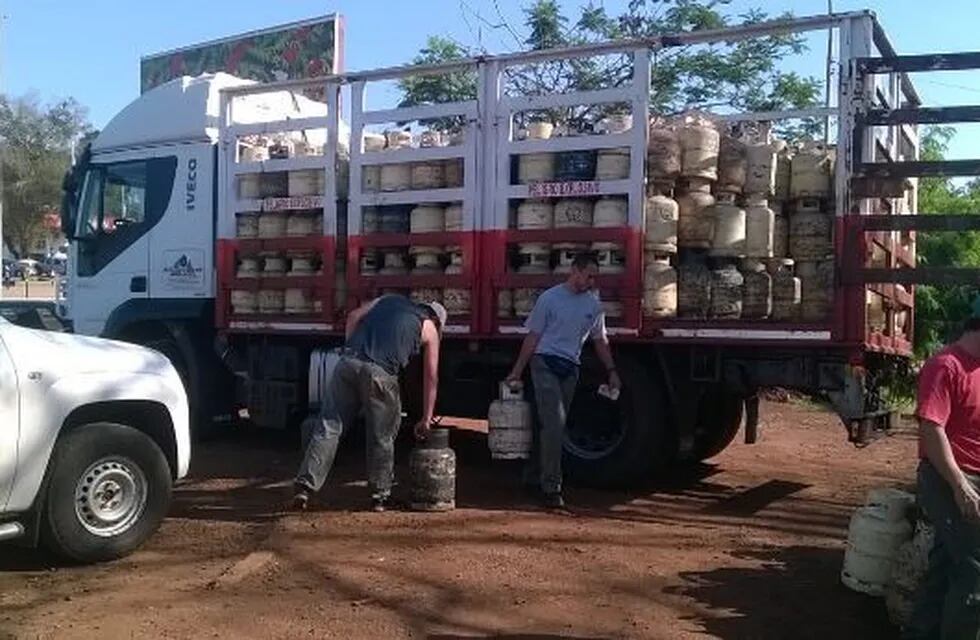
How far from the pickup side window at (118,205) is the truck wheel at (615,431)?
4608 millimetres

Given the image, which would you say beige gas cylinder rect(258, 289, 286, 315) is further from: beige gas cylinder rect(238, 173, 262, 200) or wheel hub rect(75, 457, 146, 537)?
wheel hub rect(75, 457, 146, 537)

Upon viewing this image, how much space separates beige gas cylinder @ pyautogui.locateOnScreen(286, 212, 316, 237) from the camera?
948 centimetres

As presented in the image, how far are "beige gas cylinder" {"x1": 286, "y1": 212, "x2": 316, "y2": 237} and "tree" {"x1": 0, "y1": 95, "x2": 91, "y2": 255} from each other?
48.6m

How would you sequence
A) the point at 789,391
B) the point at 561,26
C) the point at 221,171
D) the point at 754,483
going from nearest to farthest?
the point at 789,391 → the point at 754,483 → the point at 221,171 → the point at 561,26

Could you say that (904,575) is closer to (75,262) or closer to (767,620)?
(767,620)

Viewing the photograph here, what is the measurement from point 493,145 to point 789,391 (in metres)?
2.85

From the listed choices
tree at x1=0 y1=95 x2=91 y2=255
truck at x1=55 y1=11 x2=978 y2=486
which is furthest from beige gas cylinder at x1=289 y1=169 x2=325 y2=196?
tree at x1=0 y1=95 x2=91 y2=255

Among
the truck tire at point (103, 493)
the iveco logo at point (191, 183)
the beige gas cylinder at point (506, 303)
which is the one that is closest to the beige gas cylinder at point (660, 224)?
the beige gas cylinder at point (506, 303)

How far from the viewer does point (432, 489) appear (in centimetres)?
738

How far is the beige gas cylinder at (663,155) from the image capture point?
786 centimetres

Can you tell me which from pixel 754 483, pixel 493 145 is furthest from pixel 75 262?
pixel 754 483

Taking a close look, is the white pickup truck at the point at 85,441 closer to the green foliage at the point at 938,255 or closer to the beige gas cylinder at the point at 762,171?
the beige gas cylinder at the point at 762,171

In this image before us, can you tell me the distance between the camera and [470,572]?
595 cm

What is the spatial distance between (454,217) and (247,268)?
225 cm
